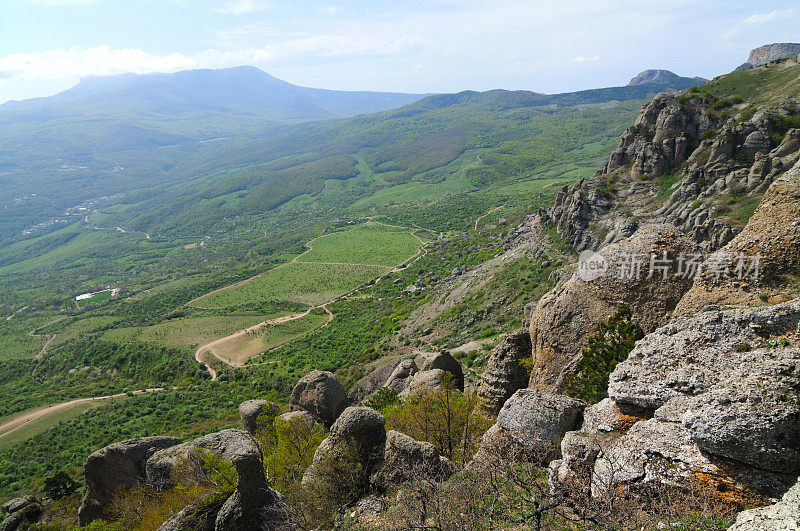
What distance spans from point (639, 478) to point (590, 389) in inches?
350

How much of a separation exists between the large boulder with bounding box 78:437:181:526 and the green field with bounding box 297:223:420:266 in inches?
5034

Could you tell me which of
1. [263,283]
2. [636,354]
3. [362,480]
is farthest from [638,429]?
[263,283]

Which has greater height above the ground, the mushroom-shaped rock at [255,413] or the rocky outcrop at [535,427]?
the rocky outcrop at [535,427]

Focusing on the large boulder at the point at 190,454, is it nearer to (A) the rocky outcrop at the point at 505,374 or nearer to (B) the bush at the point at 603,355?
(A) the rocky outcrop at the point at 505,374

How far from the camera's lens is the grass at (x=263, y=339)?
312 feet

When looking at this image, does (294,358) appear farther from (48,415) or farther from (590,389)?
(590,389)

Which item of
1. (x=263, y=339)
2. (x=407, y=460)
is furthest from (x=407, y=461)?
(x=263, y=339)

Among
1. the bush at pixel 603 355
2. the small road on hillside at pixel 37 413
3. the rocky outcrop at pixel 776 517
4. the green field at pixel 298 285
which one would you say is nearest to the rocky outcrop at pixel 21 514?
the bush at pixel 603 355

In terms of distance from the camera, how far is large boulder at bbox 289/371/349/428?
3431 cm

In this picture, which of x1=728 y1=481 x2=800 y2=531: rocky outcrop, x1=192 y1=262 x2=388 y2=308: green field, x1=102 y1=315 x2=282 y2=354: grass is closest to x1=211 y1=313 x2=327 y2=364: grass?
x1=102 y1=315 x2=282 y2=354: grass

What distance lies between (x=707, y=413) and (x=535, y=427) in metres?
6.80

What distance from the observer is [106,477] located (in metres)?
28.2

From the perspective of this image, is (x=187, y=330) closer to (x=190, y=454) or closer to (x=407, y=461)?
(x=190, y=454)

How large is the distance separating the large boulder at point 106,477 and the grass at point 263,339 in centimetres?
6358
